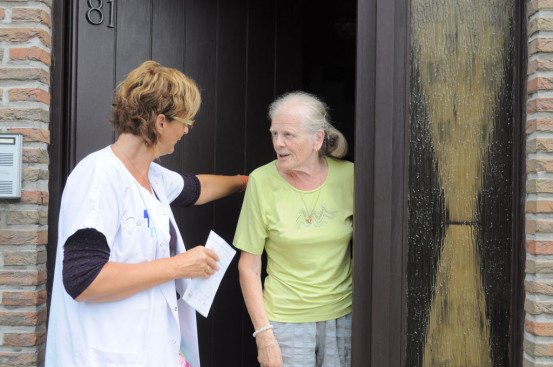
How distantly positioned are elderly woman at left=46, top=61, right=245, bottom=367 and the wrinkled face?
0.46 m

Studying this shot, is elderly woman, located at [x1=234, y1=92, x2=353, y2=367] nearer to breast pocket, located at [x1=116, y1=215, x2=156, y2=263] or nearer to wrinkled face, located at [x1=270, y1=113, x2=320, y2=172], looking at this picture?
wrinkled face, located at [x1=270, y1=113, x2=320, y2=172]

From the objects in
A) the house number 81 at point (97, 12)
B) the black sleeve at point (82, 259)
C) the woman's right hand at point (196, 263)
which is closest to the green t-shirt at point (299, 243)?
the woman's right hand at point (196, 263)

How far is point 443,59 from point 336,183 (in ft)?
2.16

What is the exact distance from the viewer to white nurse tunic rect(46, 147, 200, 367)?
2076 mm

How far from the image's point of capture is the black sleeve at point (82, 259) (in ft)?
6.63

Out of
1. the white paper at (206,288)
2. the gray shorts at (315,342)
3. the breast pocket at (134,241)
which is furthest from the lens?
the gray shorts at (315,342)

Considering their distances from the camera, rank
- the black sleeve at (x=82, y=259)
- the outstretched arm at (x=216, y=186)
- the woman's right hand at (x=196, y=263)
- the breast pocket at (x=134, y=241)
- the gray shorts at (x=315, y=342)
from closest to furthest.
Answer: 1. the black sleeve at (x=82, y=259)
2. the breast pocket at (x=134, y=241)
3. the woman's right hand at (x=196, y=263)
4. the gray shorts at (x=315, y=342)
5. the outstretched arm at (x=216, y=186)

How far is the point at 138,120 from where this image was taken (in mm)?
2227

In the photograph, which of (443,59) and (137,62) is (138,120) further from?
(443,59)

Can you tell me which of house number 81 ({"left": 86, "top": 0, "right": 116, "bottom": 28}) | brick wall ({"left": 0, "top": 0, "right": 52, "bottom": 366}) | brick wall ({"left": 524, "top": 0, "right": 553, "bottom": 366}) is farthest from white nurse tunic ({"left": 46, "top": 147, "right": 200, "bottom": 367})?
brick wall ({"left": 524, "top": 0, "right": 553, "bottom": 366})

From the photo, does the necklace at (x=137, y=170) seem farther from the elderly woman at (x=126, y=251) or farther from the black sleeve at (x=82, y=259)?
the black sleeve at (x=82, y=259)

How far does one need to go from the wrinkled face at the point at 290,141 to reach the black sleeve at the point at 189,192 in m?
0.38

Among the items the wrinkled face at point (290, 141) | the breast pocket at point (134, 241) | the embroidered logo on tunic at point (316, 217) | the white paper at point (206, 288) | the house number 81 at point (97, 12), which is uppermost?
the house number 81 at point (97, 12)

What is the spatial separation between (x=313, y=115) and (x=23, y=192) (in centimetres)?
117
